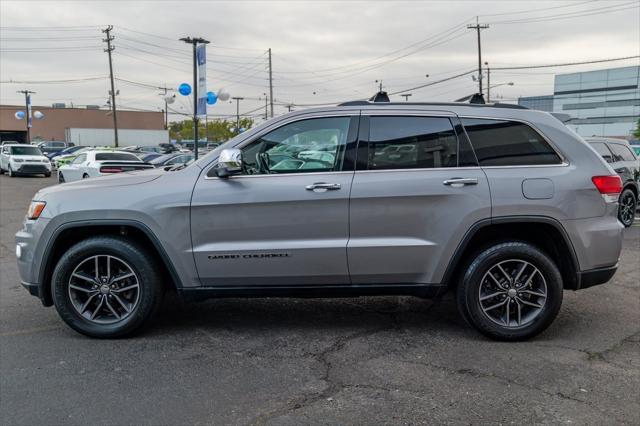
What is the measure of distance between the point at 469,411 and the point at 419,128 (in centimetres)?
224

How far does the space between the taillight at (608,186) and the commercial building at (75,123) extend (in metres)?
75.3

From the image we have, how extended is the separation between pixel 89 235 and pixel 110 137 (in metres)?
74.6

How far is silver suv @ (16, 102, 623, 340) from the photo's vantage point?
4.46 m

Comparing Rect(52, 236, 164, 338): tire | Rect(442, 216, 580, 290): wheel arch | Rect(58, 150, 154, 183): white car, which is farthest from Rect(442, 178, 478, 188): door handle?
Rect(58, 150, 154, 183): white car

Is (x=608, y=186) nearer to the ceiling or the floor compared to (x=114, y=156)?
nearer to the floor

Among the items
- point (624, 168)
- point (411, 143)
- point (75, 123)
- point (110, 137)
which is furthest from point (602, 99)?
point (411, 143)

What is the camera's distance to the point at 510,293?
456 cm

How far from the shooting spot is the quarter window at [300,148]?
4.57 meters

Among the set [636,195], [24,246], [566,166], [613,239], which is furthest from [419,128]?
[636,195]

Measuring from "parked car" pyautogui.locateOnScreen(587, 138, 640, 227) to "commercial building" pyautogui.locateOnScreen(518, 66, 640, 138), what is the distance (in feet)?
236

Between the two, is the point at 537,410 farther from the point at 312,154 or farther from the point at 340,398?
the point at 312,154

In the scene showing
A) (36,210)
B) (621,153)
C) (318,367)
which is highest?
(621,153)

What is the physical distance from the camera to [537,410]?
11.2 feet

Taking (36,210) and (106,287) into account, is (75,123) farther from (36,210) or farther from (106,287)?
(106,287)
